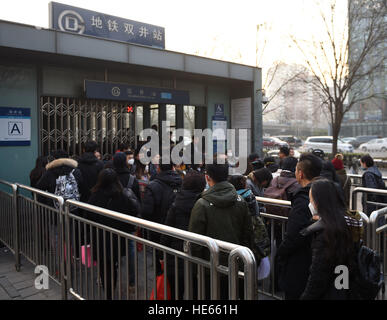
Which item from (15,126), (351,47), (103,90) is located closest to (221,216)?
(15,126)

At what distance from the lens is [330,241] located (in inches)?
86.9

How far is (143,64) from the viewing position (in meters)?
8.94

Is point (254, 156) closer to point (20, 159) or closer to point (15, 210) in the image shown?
point (15, 210)

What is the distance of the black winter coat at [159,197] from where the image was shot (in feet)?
12.2

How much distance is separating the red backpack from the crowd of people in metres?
0.01

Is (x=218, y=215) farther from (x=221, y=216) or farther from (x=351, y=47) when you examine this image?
(x=351, y=47)

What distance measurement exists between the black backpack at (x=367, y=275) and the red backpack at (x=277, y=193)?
1690 millimetres

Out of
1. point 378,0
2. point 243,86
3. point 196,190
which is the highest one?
point 378,0

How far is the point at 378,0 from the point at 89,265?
16.3 meters

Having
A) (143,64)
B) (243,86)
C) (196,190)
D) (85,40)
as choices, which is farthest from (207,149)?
(196,190)

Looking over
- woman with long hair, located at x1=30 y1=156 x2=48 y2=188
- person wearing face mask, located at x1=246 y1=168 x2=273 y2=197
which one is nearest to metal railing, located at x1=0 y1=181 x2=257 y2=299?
woman with long hair, located at x1=30 y1=156 x2=48 y2=188

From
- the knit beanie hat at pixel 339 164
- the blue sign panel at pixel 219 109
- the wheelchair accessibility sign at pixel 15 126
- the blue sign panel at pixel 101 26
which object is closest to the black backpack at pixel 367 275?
the knit beanie hat at pixel 339 164

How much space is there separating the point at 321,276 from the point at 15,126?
7415mm

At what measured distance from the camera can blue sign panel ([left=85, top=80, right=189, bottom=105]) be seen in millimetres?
8773
